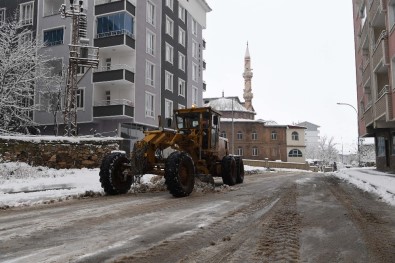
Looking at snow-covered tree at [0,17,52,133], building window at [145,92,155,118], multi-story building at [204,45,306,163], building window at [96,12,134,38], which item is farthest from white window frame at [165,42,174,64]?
multi-story building at [204,45,306,163]

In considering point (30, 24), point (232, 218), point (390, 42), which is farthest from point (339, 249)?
point (30, 24)

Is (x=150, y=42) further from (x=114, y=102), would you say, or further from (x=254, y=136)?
(x=254, y=136)

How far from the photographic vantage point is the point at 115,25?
28609 mm

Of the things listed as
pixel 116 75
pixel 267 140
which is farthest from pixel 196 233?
pixel 267 140

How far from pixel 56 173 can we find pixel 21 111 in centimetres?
1244

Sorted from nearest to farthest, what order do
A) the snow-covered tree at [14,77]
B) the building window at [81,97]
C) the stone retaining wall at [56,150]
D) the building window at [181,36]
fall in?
1. the stone retaining wall at [56,150]
2. the snow-covered tree at [14,77]
3. the building window at [81,97]
4. the building window at [181,36]

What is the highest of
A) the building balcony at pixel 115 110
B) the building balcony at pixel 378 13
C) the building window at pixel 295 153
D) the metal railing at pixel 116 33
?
the metal railing at pixel 116 33

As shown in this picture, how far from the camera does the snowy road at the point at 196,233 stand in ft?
12.6

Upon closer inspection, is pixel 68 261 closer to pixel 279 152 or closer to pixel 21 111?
pixel 21 111

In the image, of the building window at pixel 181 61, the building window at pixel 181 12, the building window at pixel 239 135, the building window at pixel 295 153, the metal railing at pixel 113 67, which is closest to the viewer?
the metal railing at pixel 113 67

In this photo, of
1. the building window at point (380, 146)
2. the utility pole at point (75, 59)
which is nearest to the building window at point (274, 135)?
the building window at point (380, 146)

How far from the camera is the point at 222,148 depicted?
1400 centimetres

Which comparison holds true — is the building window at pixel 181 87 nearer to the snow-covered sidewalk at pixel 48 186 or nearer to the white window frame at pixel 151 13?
the white window frame at pixel 151 13

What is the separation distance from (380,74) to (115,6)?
64.5 feet
